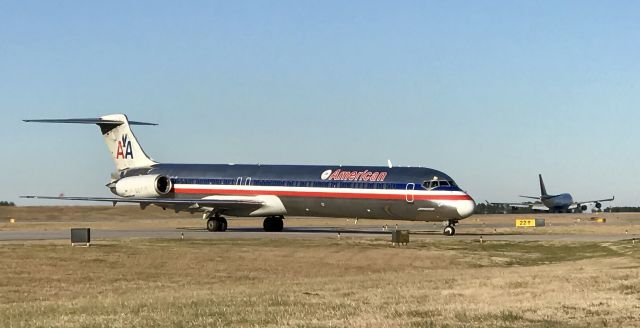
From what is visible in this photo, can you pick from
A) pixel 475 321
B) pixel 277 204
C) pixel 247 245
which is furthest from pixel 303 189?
pixel 475 321

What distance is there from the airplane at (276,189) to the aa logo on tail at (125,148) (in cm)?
8

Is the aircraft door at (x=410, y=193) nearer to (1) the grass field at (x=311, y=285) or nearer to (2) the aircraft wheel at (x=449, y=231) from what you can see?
(2) the aircraft wheel at (x=449, y=231)

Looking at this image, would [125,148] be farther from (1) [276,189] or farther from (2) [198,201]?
(1) [276,189]

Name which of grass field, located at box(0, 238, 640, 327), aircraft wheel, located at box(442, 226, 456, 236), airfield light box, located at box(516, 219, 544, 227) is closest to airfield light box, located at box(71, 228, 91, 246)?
grass field, located at box(0, 238, 640, 327)

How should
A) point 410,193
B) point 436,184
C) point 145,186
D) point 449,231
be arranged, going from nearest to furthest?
point 436,184
point 410,193
point 449,231
point 145,186

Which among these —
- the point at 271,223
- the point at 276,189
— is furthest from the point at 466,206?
the point at 271,223

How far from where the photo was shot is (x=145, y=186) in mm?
66375

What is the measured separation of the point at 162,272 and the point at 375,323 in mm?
17789

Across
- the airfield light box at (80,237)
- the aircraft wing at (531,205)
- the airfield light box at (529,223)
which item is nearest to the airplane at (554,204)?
the aircraft wing at (531,205)

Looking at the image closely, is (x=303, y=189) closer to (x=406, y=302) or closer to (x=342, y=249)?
(x=342, y=249)

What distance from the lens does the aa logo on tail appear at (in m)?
71.6

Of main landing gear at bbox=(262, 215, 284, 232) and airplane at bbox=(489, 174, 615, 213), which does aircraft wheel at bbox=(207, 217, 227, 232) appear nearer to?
main landing gear at bbox=(262, 215, 284, 232)

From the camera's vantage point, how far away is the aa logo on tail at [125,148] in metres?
71.6

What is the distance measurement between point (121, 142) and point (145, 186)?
→ 23.1ft
